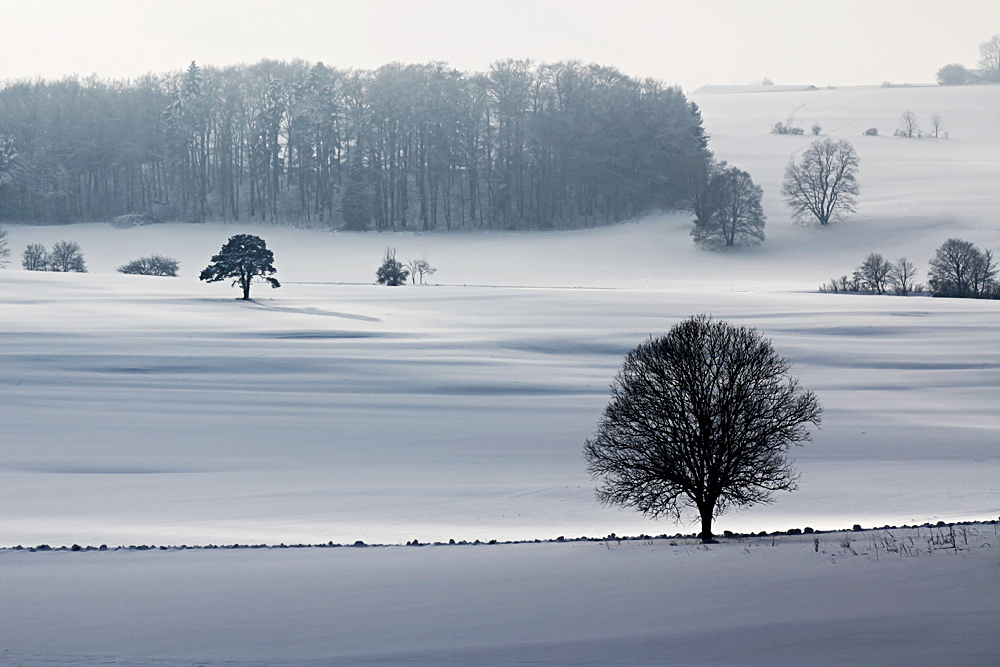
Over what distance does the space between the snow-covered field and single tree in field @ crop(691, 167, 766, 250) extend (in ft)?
35.9

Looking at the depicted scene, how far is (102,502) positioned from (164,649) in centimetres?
977

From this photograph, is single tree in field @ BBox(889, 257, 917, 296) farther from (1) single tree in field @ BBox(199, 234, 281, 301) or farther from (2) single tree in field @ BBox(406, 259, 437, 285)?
(1) single tree in field @ BBox(199, 234, 281, 301)

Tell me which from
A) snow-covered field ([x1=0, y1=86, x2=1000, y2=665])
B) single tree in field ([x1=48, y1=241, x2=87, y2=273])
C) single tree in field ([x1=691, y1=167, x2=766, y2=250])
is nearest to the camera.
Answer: snow-covered field ([x1=0, y1=86, x2=1000, y2=665])

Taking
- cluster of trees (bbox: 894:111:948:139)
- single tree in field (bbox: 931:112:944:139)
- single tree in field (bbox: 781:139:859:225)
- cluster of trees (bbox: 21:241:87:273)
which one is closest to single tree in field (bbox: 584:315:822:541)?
cluster of trees (bbox: 21:241:87:273)

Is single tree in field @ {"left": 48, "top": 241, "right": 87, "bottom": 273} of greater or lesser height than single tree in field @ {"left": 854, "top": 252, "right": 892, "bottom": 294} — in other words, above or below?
above

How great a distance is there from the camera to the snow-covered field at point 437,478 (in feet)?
27.4

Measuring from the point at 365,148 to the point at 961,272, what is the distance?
53.6 m

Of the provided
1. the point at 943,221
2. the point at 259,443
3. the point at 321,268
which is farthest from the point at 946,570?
the point at 943,221

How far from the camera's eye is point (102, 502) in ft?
55.3

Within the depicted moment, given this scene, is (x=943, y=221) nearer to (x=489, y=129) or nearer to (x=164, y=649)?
(x=489, y=129)

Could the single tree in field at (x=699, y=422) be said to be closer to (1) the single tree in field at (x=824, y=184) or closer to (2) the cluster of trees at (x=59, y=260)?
(2) the cluster of trees at (x=59, y=260)

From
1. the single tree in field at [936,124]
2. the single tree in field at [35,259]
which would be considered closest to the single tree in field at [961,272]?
the single tree in field at [35,259]

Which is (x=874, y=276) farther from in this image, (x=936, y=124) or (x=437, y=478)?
(x=936, y=124)

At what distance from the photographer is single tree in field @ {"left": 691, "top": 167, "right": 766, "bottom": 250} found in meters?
68.4
